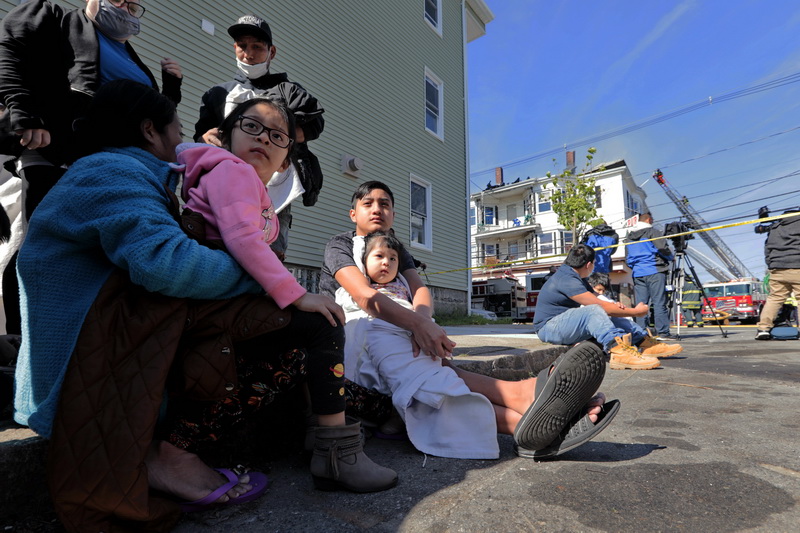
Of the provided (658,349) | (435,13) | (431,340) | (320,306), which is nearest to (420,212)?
(435,13)

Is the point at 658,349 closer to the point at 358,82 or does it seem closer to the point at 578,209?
the point at 358,82

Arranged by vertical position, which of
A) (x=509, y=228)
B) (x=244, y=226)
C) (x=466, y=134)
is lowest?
(x=244, y=226)

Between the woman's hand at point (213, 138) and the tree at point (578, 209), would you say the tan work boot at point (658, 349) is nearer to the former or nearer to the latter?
the woman's hand at point (213, 138)

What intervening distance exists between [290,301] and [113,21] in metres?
1.86

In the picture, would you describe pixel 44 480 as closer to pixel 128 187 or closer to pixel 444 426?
pixel 128 187

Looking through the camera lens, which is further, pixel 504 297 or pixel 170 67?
pixel 504 297

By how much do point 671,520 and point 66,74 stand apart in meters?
2.89

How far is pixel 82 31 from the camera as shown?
205 cm

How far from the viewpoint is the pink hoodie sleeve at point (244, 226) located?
1253mm

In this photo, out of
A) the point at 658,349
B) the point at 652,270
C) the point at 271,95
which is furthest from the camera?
the point at 652,270

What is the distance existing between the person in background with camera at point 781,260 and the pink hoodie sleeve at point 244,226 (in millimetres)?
7557

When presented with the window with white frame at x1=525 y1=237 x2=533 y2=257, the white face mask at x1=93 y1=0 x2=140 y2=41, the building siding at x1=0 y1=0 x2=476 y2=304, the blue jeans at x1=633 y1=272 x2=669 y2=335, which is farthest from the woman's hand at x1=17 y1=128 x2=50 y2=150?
the window with white frame at x1=525 y1=237 x2=533 y2=257

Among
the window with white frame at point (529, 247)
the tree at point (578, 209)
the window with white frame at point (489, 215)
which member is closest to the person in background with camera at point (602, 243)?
the tree at point (578, 209)

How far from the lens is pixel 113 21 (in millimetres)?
2135
